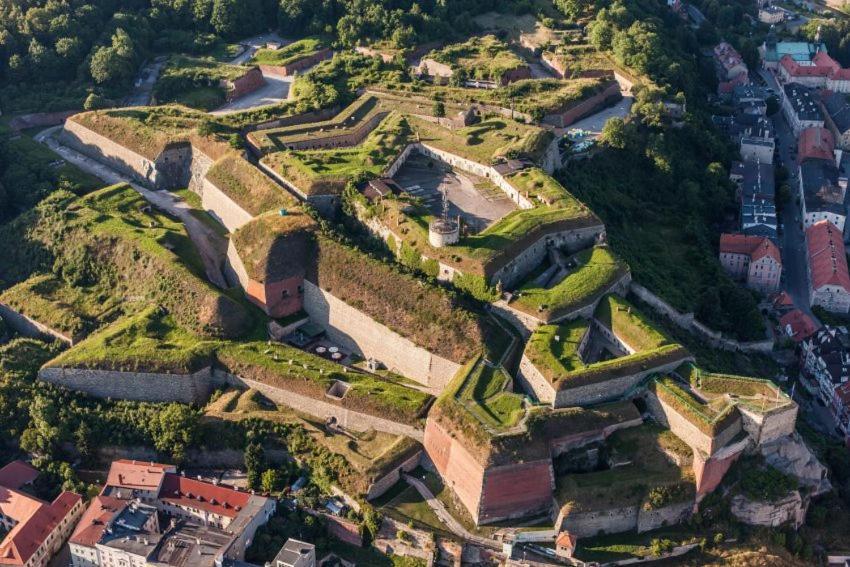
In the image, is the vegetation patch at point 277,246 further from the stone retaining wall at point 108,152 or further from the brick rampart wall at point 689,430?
the brick rampart wall at point 689,430

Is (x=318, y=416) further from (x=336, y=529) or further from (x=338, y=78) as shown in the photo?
(x=338, y=78)

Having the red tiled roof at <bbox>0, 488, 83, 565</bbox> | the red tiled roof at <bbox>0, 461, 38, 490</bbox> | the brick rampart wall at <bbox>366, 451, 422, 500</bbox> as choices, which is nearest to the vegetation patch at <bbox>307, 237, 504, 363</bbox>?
the brick rampart wall at <bbox>366, 451, 422, 500</bbox>

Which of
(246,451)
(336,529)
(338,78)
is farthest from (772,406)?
(338,78)

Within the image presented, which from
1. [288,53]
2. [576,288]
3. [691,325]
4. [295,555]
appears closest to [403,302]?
[576,288]

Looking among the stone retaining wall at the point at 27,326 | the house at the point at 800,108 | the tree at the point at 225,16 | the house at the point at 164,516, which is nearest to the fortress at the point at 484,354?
the stone retaining wall at the point at 27,326

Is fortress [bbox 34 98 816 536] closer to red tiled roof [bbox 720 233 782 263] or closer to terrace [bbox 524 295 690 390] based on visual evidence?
terrace [bbox 524 295 690 390]

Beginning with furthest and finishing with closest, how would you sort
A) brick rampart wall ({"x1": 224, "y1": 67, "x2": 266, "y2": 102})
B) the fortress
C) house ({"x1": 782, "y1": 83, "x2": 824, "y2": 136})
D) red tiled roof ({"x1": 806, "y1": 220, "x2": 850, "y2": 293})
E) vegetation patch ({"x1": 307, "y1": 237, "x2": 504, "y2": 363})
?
house ({"x1": 782, "y1": 83, "x2": 824, "y2": 136}) → brick rampart wall ({"x1": 224, "y1": 67, "x2": 266, "y2": 102}) → red tiled roof ({"x1": 806, "y1": 220, "x2": 850, "y2": 293}) → vegetation patch ({"x1": 307, "y1": 237, "x2": 504, "y2": 363}) → the fortress
